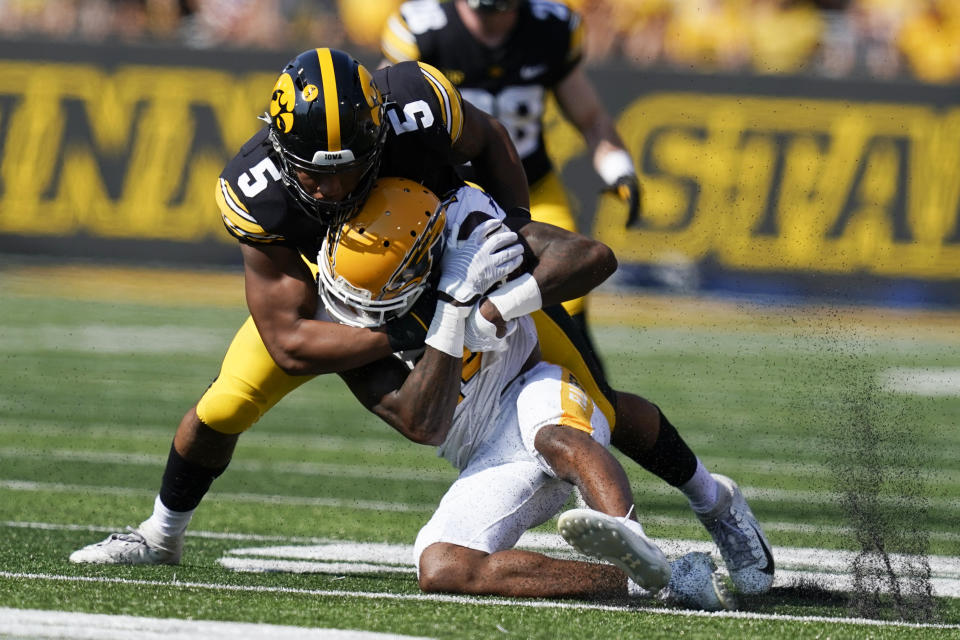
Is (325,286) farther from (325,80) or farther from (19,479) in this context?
(19,479)

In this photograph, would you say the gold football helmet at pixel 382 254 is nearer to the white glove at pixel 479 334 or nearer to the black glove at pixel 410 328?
the black glove at pixel 410 328

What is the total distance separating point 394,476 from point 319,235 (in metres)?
2.29

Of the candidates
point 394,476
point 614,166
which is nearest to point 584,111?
point 614,166

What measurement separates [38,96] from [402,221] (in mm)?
10737

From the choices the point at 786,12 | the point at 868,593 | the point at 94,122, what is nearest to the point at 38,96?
the point at 94,122

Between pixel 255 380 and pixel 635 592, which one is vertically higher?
pixel 255 380

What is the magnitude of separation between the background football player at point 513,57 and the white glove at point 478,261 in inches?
76.9

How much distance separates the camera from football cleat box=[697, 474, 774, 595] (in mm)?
3912

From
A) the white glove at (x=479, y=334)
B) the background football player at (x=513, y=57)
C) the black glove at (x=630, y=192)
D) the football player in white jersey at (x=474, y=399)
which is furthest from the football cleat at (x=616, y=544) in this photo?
the background football player at (x=513, y=57)

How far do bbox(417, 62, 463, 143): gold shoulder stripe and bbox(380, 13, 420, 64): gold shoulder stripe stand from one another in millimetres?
1684

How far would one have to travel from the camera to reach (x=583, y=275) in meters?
3.69

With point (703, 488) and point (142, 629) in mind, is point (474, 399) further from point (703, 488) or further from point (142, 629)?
point (142, 629)

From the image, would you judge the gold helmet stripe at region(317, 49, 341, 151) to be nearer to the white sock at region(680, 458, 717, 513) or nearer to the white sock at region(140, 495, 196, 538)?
the white sock at region(140, 495, 196, 538)

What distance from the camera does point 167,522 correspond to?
13.2 ft
